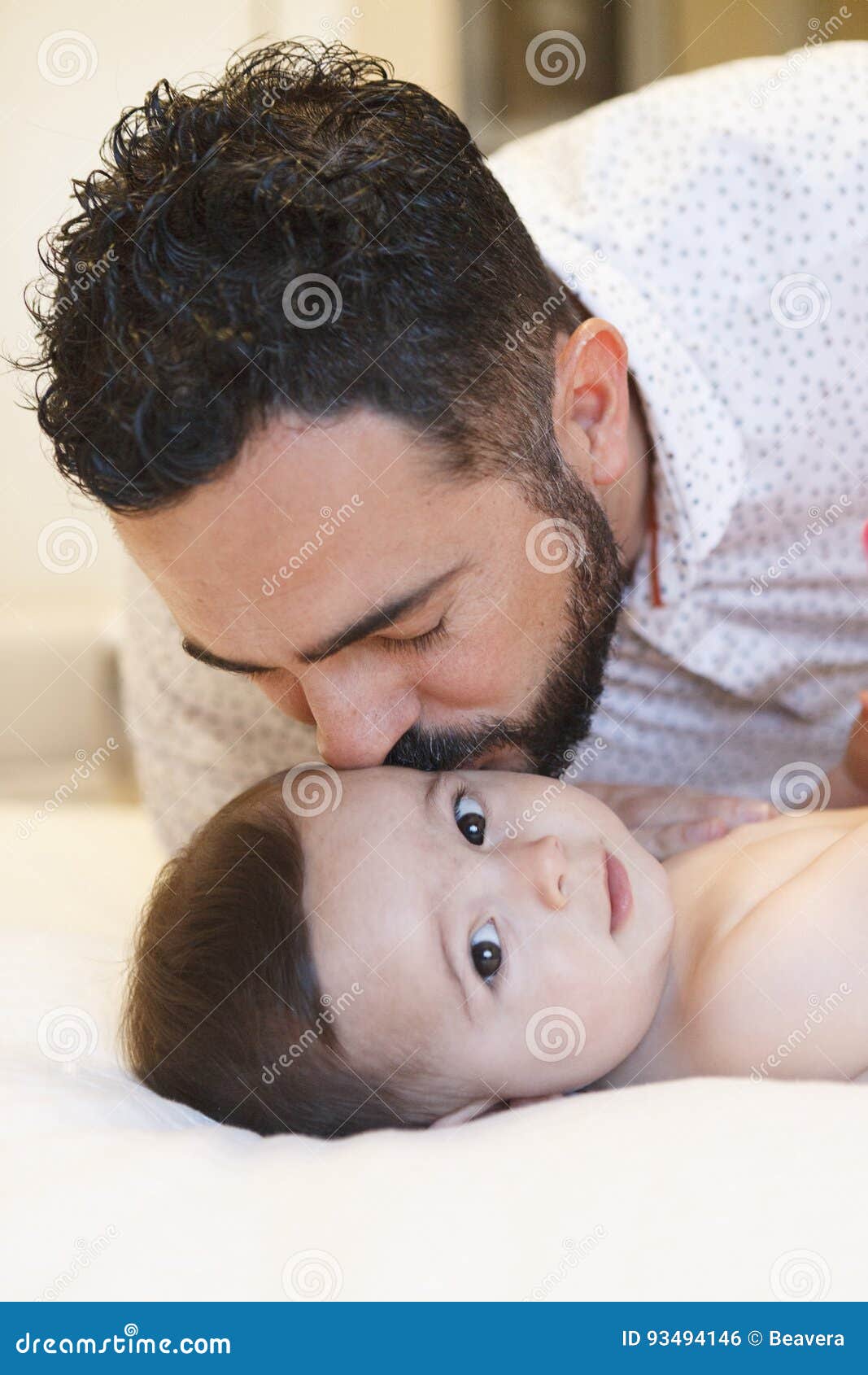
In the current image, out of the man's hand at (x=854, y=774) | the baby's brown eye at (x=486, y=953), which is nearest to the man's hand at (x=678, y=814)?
the man's hand at (x=854, y=774)

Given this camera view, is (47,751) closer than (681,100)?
No

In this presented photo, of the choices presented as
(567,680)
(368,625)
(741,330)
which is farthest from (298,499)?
(741,330)

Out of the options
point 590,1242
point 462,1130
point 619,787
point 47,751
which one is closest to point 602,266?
point 619,787

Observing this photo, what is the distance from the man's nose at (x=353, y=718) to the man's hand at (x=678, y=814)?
1.14 feet

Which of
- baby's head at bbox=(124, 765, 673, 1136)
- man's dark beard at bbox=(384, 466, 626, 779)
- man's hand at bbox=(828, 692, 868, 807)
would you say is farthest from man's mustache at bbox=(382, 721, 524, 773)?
man's hand at bbox=(828, 692, 868, 807)

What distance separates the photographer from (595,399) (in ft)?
4.44

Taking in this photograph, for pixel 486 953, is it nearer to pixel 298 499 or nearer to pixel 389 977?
pixel 389 977

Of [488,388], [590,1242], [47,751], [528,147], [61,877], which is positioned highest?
[528,147]

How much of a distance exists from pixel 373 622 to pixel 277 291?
0.99 ft

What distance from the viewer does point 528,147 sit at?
68.9 inches

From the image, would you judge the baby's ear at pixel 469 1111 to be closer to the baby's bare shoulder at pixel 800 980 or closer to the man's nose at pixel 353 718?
the baby's bare shoulder at pixel 800 980

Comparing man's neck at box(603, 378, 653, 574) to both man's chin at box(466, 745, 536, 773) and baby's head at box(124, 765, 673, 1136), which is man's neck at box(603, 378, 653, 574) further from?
baby's head at box(124, 765, 673, 1136)

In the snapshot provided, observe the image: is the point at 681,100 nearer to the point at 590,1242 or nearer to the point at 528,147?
the point at 528,147
